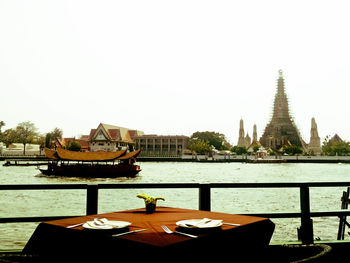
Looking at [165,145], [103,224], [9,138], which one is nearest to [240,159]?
[165,145]

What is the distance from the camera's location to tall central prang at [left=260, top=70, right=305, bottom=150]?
156875mm

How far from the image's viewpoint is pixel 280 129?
160 meters

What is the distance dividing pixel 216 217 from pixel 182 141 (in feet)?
475

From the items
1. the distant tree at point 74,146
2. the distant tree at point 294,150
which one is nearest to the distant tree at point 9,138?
the distant tree at point 74,146

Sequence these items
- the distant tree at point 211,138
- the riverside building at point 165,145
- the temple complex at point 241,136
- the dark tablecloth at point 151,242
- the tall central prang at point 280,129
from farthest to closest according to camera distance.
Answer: the temple complex at point 241,136, the distant tree at point 211,138, the tall central prang at point 280,129, the riverside building at point 165,145, the dark tablecloth at point 151,242

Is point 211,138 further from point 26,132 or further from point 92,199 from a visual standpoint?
point 92,199

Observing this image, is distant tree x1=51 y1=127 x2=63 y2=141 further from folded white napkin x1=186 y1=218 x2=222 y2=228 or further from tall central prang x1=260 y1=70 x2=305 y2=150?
folded white napkin x1=186 y1=218 x2=222 y2=228

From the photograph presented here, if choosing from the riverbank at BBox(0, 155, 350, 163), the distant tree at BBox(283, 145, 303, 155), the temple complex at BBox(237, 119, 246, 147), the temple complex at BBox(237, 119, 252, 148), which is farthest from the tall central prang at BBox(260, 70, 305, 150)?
the temple complex at BBox(237, 119, 246, 147)

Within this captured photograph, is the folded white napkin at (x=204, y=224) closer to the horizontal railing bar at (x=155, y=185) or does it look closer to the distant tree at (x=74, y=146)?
the horizontal railing bar at (x=155, y=185)

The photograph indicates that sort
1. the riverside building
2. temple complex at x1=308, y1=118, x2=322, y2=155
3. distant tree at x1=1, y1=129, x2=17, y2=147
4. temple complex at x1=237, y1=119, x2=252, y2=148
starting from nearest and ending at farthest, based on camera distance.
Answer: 1. the riverside building
2. distant tree at x1=1, y1=129, x2=17, y2=147
3. temple complex at x1=308, y1=118, x2=322, y2=155
4. temple complex at x1=237, y1=119, x2=252, y2=148

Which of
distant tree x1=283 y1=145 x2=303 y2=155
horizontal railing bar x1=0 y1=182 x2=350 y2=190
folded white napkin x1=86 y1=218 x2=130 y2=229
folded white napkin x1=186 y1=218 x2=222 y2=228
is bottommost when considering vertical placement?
folded white napkin x1=86 y1=218 x2=130 y2=229

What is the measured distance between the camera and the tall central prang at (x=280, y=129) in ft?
515

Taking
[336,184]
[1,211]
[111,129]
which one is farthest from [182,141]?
[336,184]

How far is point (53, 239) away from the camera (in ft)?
9.00
